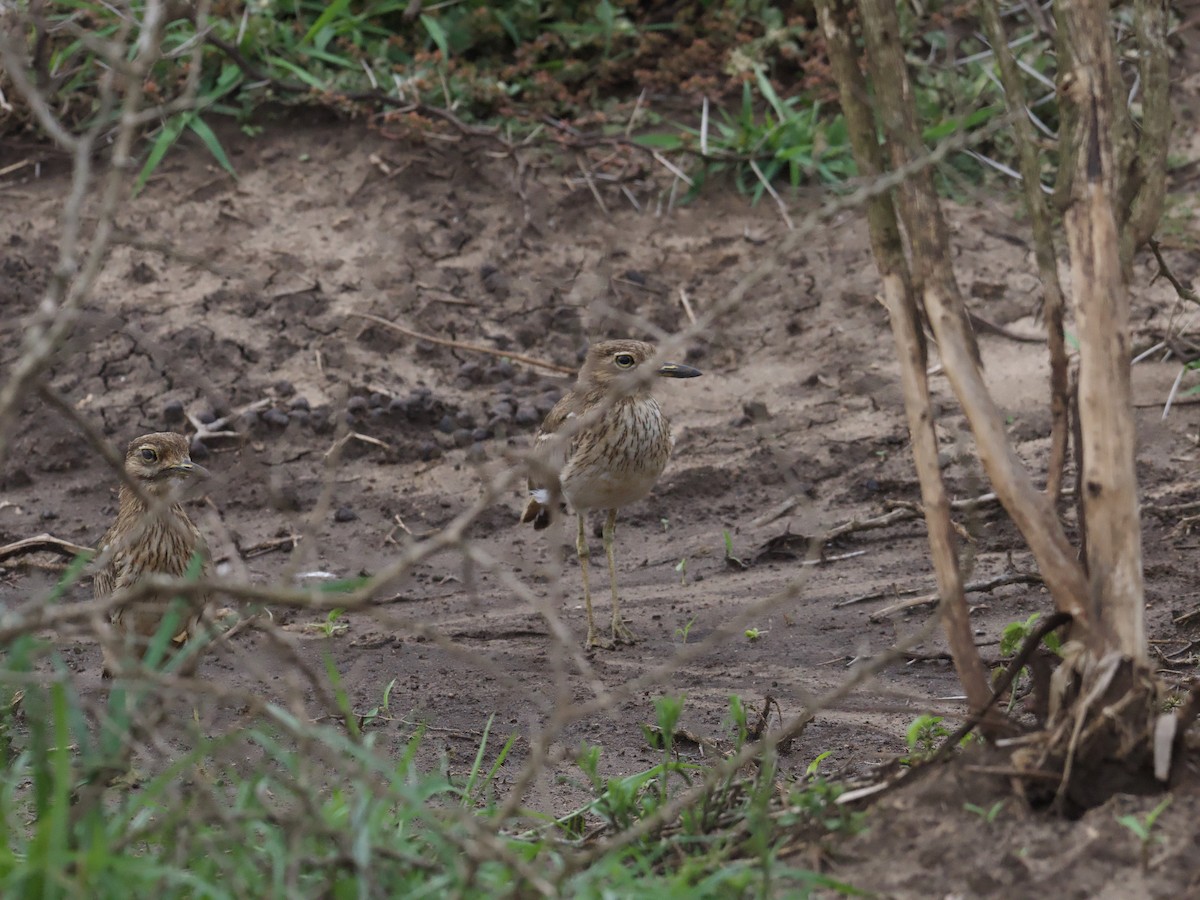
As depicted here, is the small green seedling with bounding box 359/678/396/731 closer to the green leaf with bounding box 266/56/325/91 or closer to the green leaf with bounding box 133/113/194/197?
the green leaf with bounding box 133/113/194/197

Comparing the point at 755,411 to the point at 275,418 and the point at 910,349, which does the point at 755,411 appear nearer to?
the point at 275,418

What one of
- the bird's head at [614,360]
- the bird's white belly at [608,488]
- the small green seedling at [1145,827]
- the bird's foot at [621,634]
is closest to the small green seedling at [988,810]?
the small green seedling at [1145,827]

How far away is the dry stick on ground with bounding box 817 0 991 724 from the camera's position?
333 centimetres

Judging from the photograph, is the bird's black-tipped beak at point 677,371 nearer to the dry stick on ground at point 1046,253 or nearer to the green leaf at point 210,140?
the dry stick on ground at point 1046,253

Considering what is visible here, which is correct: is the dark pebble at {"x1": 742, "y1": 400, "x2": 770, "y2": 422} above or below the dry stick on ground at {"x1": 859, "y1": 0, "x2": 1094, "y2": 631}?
below

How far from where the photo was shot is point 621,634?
6008 mm

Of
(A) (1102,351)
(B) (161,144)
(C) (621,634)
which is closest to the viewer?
(A) (1102,351)

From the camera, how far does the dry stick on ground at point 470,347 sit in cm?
729

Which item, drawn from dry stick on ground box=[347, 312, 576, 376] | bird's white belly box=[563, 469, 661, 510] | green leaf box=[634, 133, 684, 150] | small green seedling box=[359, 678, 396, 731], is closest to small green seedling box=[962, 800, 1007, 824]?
small green seedling box=[359, 678, 396, 731]

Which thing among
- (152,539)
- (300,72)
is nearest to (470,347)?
(152,539)

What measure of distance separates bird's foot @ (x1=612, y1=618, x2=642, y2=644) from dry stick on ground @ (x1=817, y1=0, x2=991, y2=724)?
8.54 feet

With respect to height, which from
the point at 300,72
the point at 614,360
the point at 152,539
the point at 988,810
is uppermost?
the point at 988,810

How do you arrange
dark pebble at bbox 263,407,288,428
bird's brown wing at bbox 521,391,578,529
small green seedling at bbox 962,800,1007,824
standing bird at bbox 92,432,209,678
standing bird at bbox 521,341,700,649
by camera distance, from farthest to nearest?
dark pebble at bbox 263,407,288,428 < bird's brown wing at bbox 521,391,578,529 < standing bird at bbox 521,341,700,649 < standing bird at bbox 92,432,209,678 < small green seedling at bbox 962,800,1007,824

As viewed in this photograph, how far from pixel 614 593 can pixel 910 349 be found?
9.52ft
